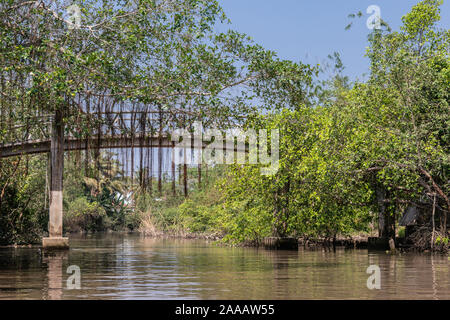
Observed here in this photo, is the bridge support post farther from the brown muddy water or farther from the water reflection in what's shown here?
the brown muddy water

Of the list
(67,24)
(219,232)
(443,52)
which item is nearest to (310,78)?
(67,24)

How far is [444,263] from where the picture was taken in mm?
21453

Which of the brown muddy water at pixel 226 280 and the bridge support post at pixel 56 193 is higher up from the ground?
the bridge support post at pixel 56 193

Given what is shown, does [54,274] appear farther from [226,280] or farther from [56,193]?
[56,193]

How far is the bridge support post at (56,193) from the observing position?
26.7 meters

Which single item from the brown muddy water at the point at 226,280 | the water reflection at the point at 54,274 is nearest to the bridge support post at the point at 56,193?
the water reflection at the point at 54,274

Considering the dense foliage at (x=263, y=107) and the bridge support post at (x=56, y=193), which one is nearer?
the dense foliage at (x=263, y=107)

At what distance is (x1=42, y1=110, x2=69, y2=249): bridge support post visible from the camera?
2670 centimetres

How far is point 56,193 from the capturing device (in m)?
27.0

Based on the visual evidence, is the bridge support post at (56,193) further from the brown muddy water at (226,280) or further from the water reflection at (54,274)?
the brown muddy water at (226,280)

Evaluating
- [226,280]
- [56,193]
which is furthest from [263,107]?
[56,193]

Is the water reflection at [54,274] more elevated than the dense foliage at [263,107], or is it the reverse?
the dense foliage at [263,107]

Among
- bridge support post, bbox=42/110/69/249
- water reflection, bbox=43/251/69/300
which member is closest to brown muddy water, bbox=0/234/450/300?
water reflection, bbox=43/251/69/300
